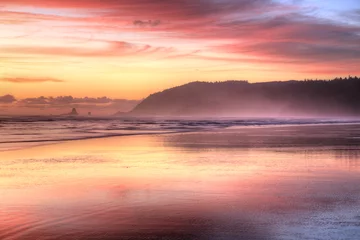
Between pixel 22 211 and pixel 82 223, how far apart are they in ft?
5.00

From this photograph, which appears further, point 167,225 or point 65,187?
point 65,187

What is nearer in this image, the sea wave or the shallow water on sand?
the shallow water on sand

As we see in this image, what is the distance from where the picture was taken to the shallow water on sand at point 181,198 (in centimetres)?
720

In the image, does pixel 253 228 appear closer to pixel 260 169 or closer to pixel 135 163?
pixel 260 169

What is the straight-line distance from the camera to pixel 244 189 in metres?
10.7

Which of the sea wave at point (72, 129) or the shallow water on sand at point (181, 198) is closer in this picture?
the shallow water on sand at point (181, 198)

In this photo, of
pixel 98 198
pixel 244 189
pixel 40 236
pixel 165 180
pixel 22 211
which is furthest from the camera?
pixel 165 180

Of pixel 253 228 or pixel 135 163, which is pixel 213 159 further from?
pixel 253 228

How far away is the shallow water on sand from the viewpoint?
23.6 feet

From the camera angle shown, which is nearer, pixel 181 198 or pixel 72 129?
pixel 181 198

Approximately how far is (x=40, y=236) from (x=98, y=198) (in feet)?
9.40

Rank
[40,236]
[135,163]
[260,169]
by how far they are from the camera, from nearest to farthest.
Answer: [40,236], [260,169], [135,163]

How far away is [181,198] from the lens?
382 inches

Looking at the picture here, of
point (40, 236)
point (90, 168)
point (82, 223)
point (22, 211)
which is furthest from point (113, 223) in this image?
point (90, 168)
